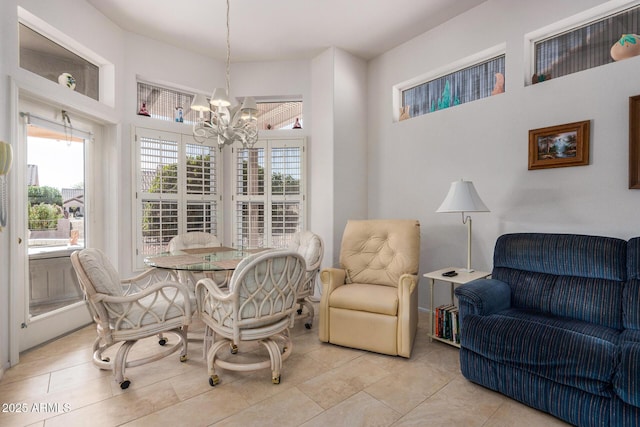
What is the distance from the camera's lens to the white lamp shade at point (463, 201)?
271 cm

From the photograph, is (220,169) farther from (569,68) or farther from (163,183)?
(569,68)

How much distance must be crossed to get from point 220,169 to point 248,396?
3175 mm

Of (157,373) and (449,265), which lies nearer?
(157,373)

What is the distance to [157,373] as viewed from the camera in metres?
2.31

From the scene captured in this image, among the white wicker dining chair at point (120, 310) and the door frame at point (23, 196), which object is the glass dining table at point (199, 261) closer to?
the white wicker dining chair at point (120, 310)

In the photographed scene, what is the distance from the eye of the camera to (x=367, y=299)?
2643 mm

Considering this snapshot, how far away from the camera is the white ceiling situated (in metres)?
3.19

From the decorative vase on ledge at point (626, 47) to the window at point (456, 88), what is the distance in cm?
84

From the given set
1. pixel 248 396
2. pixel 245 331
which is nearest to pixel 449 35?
pixel 245 331

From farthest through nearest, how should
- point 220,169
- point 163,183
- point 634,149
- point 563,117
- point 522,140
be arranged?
point 220,169, point 163,183, point 522,140, point 563,117, point 634,149

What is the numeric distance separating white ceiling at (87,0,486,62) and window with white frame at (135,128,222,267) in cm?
119

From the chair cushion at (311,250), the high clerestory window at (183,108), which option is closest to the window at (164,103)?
the high clerestory window at (183,108)

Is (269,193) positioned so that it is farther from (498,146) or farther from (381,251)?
(498,146)

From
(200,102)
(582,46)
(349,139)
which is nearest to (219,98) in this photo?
(200,102)
